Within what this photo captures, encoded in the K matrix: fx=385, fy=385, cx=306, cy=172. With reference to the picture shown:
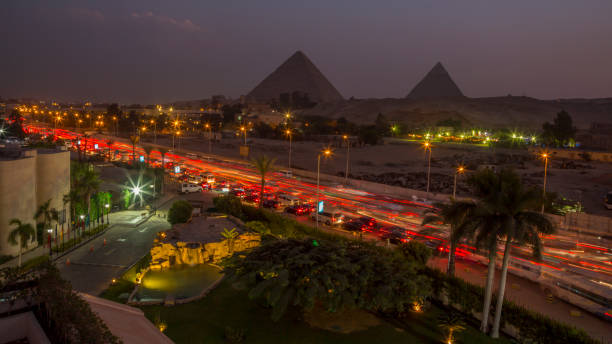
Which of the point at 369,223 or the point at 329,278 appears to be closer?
the point at 329,278

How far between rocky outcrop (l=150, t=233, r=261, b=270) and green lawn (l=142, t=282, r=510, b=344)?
4841 mm

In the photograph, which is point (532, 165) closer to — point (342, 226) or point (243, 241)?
point (342, 226)

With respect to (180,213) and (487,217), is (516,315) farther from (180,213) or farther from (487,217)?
(180,213)

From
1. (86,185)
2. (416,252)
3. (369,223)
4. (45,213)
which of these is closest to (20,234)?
(45,213)

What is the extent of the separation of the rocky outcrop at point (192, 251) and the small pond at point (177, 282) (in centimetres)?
36

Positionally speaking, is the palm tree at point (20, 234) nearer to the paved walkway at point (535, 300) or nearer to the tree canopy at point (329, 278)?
the tree canopy at point (329, 278)

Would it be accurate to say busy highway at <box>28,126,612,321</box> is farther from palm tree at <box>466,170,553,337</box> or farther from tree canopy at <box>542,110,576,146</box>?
tree canopy at <box>542,110,576,146</box>

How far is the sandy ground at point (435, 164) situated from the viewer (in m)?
45.7

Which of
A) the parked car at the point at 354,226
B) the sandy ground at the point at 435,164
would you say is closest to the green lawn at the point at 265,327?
the parked car at the point at 354,226

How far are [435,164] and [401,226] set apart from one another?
42.7 meters

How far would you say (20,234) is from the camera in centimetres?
1955

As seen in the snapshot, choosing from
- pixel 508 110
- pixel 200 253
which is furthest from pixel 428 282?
pixel 508 110

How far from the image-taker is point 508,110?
164250mm

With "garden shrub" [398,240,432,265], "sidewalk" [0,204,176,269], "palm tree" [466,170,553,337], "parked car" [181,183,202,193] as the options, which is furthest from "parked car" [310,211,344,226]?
"parked car" [181,183,202,193]
